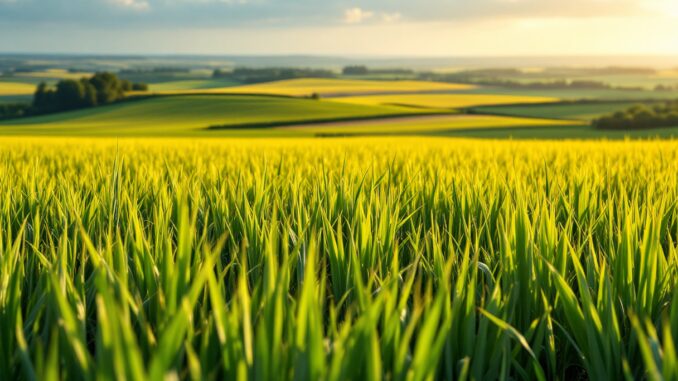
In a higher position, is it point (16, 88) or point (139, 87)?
point (139, 87)

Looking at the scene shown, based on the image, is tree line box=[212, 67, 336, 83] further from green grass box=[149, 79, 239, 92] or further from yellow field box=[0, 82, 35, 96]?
yellow field box=[0, 82, 35, 96]

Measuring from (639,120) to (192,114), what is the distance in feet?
97.7

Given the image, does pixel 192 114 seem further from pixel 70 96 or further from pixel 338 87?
pixel 338 87

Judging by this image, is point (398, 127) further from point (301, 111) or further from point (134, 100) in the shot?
point (134, 100)

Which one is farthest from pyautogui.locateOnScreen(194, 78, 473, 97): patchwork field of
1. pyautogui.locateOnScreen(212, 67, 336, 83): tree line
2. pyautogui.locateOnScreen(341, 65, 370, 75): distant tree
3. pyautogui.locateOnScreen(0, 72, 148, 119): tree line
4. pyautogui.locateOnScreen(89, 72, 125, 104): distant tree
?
pyautogui.locateOnScreen(341, 65, 370, 75): distant tree

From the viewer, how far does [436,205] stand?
2.97 meters

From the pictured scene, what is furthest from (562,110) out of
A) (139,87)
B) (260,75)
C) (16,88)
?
(16,88)

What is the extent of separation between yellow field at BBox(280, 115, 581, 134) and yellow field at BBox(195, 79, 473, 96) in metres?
20.1

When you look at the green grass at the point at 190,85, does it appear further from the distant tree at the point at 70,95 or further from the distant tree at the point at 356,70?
the distant tree at the point at 356,70

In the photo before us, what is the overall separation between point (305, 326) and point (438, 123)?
41.9 metres

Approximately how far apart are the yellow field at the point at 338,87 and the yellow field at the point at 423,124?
65.8ft

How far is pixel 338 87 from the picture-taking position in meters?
71.8

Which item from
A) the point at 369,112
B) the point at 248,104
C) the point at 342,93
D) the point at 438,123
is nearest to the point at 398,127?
the point at 438,123

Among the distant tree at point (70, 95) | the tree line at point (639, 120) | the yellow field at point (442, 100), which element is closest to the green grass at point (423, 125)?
the tree line at point (639, 120)
